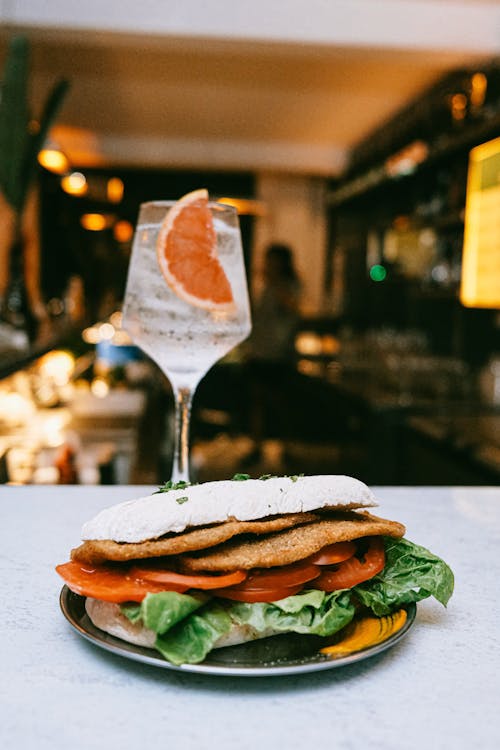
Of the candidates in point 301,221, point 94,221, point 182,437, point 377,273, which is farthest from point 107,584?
point 94,221

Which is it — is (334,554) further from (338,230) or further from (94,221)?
(94,221)

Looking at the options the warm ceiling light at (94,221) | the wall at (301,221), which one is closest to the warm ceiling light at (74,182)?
the warm ceiling light at (94,221)

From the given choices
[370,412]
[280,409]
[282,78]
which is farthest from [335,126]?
[370,412]

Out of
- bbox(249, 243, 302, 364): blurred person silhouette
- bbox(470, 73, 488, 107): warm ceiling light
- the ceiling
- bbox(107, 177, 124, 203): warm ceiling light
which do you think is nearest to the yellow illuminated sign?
bbox(470, 73, 488, 107): warm ceiling light

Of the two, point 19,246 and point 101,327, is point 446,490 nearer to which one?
point 19,246

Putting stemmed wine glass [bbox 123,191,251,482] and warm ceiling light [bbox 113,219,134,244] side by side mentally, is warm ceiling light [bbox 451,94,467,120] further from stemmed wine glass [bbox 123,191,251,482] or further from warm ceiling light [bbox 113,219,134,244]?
warm ceiling light [bbox 113,219,134,244]

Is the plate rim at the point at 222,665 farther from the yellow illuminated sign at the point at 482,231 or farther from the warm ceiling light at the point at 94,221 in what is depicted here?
the warm ceiling light at the point at 94,221
